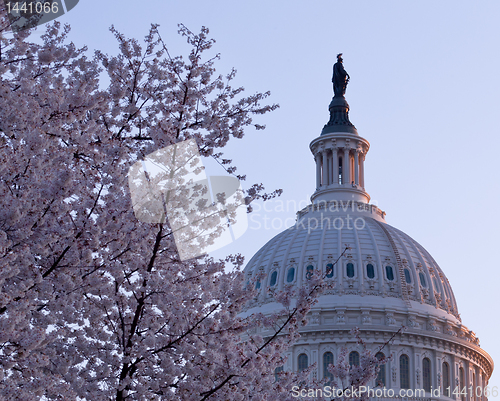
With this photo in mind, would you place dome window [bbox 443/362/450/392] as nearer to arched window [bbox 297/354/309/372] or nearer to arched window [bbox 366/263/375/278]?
arched window [bbox 366/263/375/278]

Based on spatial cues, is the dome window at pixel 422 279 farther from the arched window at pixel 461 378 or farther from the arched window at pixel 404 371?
the arched window at pixel 404 371

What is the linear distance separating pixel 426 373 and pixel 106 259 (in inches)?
3008

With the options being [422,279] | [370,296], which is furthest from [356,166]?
[370,296]

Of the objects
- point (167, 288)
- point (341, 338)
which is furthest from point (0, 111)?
point (341, 338)

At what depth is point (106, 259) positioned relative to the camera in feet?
41.3

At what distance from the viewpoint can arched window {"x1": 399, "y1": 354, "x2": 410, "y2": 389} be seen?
82125 mm

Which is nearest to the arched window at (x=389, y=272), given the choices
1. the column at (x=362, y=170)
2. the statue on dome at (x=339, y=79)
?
the column at (x=362, y=170)

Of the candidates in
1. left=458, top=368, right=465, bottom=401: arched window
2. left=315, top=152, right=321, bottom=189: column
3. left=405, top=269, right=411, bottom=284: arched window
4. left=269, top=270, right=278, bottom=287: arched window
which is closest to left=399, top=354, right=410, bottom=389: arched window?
left=458, top=368, right=465, bottom=401: arched window

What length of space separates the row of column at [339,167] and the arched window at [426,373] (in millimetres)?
27259

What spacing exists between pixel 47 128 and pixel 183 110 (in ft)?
8.90

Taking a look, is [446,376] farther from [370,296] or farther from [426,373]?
[370,296]

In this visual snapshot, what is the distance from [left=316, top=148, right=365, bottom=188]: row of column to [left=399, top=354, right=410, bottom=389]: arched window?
27453 millimetres

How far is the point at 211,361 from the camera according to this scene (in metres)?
13.2

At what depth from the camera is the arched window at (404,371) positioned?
269 ft
